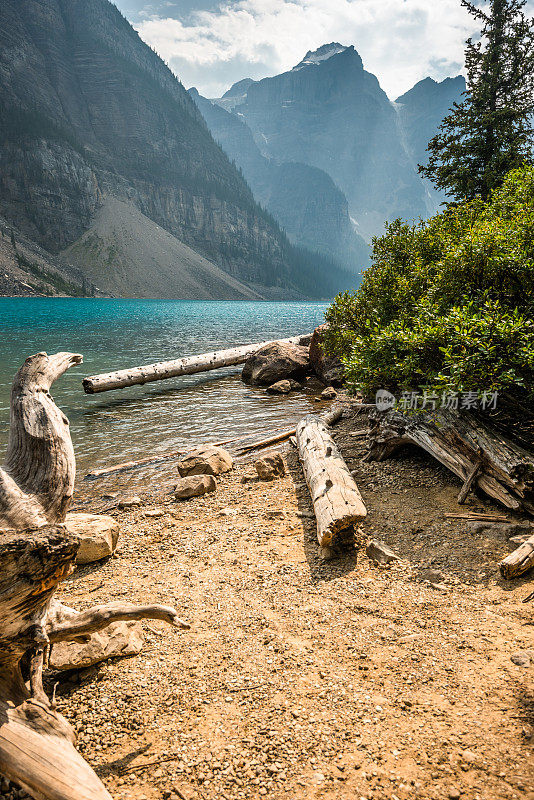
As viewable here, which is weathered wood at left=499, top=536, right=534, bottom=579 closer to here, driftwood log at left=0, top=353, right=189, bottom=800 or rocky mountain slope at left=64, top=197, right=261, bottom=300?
driftwood log at left=0, top=353, right=189, bottom=800

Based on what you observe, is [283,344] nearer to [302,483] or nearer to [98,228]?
[302,483]

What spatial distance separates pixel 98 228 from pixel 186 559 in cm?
17571

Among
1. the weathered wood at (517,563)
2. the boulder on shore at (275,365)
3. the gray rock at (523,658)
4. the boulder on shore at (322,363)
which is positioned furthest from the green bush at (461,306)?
the boulder on shore at (275,365)

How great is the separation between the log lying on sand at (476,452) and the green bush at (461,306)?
65 centimetres

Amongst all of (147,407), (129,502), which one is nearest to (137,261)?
(147,407)

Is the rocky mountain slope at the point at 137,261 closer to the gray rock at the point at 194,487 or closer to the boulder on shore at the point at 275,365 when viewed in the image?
the boulder on shore at the point at 275,365

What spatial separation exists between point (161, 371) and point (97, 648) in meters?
16.1

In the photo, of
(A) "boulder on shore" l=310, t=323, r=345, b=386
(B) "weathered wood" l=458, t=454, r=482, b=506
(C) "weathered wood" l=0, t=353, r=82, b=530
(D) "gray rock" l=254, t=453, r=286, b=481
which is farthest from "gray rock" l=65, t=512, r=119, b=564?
(A) "boulder on shore" l=310, t=323, r=345, b=386

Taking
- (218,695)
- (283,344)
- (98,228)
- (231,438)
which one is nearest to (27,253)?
(98,228)

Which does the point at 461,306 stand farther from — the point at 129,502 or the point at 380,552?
the point at 129,502

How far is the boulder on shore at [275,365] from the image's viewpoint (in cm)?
1947

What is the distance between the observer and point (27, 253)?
122 meters

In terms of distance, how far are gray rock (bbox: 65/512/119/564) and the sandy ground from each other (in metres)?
0.18

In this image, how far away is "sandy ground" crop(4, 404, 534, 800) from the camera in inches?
104
